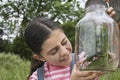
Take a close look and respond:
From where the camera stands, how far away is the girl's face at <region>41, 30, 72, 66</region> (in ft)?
6.73

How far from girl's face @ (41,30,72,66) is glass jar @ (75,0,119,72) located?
0.43 feet

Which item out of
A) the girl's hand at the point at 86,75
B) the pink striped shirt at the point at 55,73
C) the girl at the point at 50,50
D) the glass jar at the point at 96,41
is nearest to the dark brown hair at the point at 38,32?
the girl at the point at 50,50

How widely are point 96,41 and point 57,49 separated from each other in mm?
326

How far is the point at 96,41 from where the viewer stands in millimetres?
1780

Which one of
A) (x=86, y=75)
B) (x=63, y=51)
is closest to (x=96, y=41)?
(x=86, y=75)

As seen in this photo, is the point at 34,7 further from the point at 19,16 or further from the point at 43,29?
the point at 43,29

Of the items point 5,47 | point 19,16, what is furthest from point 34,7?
point 5,47

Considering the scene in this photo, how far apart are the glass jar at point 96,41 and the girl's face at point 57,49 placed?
13 cm

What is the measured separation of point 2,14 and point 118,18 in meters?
15.4

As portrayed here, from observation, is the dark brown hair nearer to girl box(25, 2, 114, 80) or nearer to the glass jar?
girl box(25, 2, 114, 80)

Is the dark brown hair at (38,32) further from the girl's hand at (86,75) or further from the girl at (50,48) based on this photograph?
the girl's hand at (86,75)

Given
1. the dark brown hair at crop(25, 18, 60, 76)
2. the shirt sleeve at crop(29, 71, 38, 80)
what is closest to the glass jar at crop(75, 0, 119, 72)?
the dark brown hair at crop(25, 18, 60, 76)

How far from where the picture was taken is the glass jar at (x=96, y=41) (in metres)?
1.75

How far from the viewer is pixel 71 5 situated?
72.2ft
